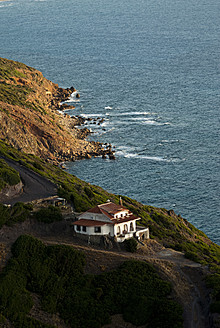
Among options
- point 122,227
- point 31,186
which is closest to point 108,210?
point 122,227

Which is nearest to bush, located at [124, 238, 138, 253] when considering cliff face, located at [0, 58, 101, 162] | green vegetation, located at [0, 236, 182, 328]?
green vegetation, located at [0, 236, 182, 328]

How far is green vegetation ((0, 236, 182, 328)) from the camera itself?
58469 mm

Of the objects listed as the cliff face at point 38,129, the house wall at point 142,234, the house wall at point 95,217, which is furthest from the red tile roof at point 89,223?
the cliff face at point 38,129

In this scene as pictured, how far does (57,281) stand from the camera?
6319 centimetres

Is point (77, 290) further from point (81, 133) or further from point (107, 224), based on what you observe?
point (81, 133)

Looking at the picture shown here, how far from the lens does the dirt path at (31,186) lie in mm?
84719

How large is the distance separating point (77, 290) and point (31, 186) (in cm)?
3196

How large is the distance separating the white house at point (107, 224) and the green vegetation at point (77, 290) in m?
5.41

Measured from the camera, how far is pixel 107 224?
233 ft

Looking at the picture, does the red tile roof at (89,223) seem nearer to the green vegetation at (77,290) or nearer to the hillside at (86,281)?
the hillside at (86,281)

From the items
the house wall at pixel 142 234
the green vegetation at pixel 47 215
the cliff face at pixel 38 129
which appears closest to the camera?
the house wall at pixel 142 234

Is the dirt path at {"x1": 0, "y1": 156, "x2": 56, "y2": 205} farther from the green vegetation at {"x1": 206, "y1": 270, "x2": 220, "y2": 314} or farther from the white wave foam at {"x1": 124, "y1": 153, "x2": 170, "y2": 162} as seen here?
the white wave foam at {"x1": 124, "y1": 153, "x2": 170, "y2": 162}

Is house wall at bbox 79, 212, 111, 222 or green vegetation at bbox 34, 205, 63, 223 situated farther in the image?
green vegetation at bbox 34, 205, 63, 223

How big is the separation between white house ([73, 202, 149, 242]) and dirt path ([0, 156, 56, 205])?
537 inches
